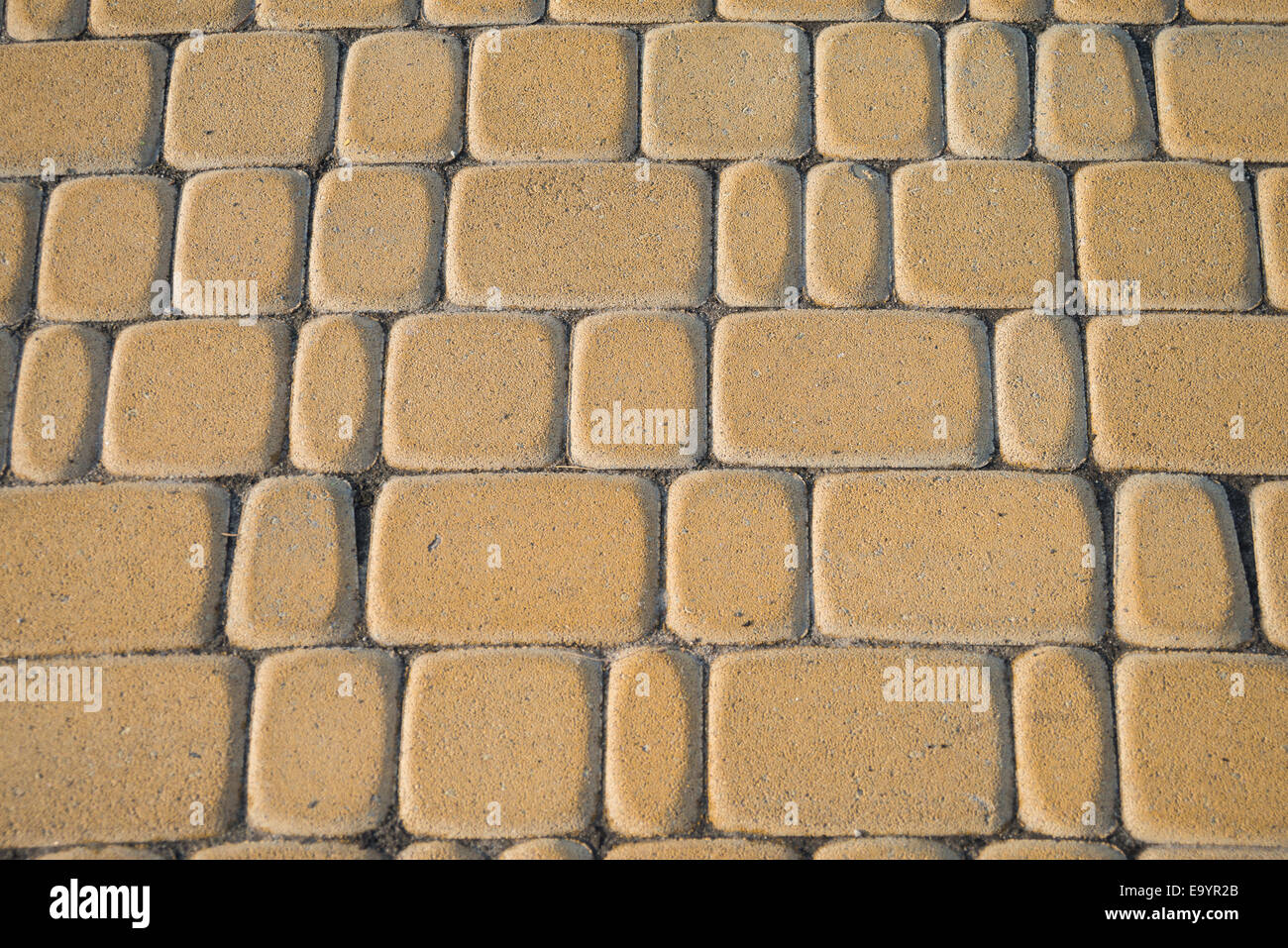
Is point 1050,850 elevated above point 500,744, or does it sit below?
below

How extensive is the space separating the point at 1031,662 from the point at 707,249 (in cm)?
79

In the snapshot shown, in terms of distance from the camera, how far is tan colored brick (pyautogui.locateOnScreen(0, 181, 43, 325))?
1437 millimetres

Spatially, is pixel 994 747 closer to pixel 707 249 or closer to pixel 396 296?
pixel 707 249

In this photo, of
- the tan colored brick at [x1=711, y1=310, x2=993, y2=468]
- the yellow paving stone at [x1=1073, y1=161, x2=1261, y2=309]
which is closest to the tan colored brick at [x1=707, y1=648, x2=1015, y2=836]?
the tan colored brick at [x1=711, y1=310, x2=993, y2=468]

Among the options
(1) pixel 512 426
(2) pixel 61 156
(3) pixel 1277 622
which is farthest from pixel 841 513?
(2) pixel 61 156

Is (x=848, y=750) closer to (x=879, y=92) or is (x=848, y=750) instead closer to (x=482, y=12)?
(x=879, y=92)

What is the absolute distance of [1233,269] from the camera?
1.40 meters

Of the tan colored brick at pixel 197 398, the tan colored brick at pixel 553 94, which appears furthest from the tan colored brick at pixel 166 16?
the tan colored brick at pixel 197 398

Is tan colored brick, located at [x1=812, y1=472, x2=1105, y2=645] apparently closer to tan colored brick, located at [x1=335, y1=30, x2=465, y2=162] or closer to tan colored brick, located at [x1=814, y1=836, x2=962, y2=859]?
tan colored brick, located at [x1=814, y1=836, x2=962, y2=859]

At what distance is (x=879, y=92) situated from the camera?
1471 millimetres

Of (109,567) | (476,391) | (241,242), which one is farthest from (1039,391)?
(109,567)

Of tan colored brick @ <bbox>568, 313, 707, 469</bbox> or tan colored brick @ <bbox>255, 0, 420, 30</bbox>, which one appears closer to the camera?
tan colored brick @ <bbox>568, 313, 707, 469</bbox>

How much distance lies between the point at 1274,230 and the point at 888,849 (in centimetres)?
115

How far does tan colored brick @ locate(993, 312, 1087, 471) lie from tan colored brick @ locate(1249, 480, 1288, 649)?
0.87 ft
